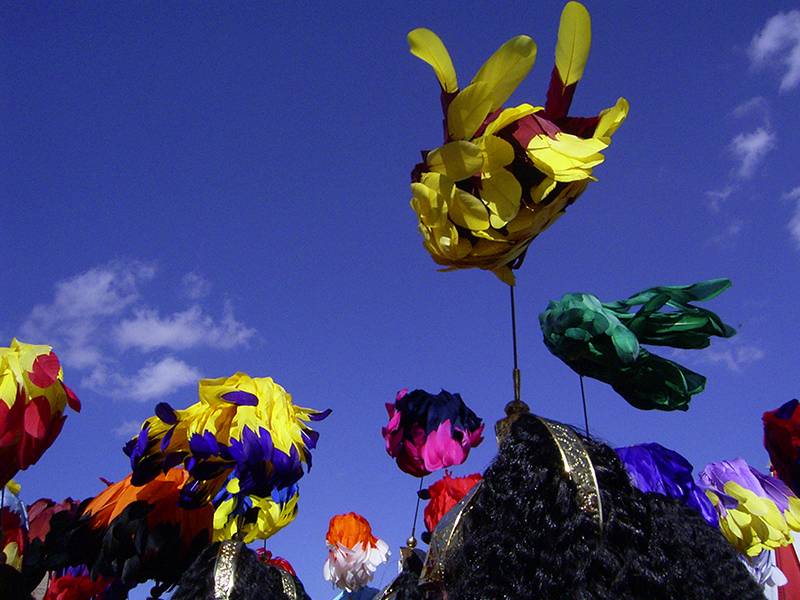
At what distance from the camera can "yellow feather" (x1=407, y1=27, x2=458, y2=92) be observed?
7.98 feet

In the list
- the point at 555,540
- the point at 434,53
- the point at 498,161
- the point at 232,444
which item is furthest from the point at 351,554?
the point at 555,540

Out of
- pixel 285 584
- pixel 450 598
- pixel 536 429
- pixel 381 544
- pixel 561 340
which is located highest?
pixel 381 544

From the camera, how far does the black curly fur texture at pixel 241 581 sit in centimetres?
272

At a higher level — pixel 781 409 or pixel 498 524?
pixel 781 409

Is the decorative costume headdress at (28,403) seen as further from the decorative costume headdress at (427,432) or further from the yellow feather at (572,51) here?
the yellow feather at (572,51)

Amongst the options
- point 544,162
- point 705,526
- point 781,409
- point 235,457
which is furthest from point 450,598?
point 781,409

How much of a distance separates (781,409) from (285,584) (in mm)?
2805

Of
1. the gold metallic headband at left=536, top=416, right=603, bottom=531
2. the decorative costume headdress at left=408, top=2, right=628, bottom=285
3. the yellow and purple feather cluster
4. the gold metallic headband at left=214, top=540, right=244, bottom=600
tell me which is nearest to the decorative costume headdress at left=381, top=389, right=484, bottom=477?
the yellow and purple feather cluster

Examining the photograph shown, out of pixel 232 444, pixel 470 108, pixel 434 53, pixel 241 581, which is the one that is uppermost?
pixel 434 53

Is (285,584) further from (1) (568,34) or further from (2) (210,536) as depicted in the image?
(1) (568,34)

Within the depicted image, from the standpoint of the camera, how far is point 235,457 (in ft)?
10.4

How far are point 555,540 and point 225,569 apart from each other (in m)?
1.76

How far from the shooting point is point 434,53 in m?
2.45

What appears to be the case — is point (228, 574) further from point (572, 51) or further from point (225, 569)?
point (572, 51)
